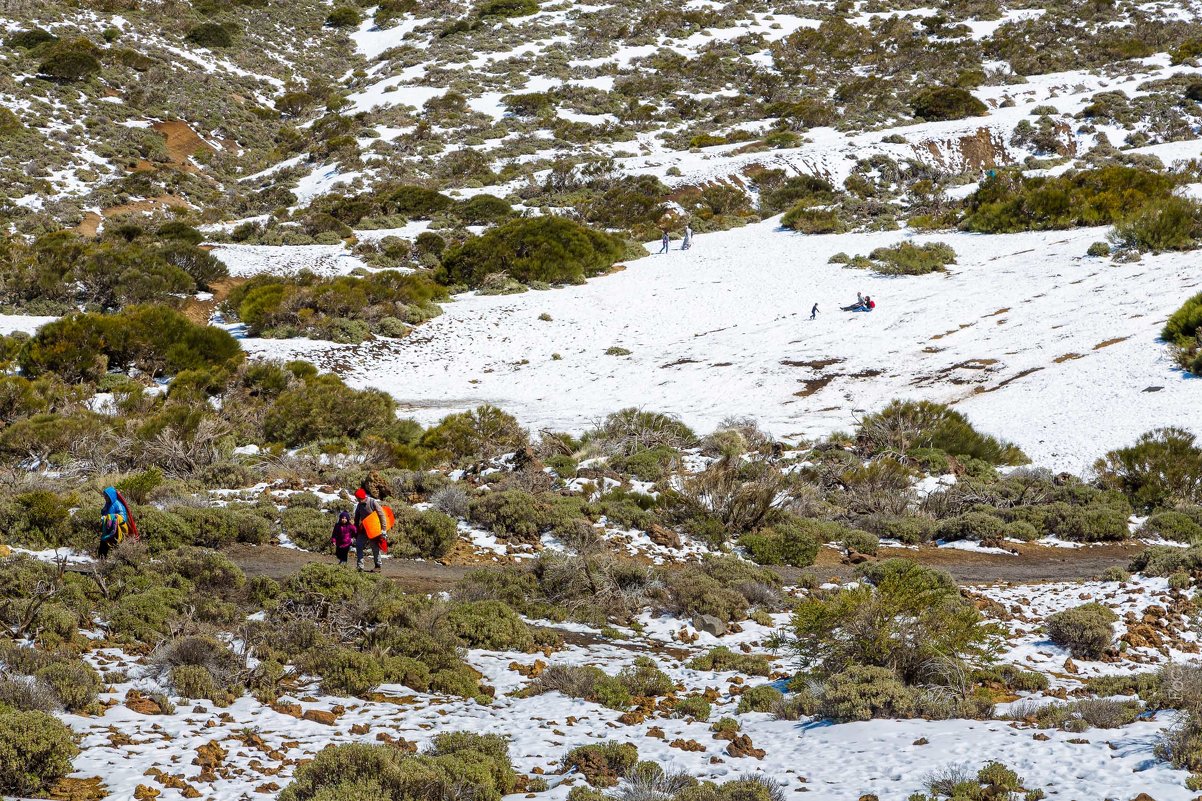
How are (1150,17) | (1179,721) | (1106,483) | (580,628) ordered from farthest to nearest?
(1150,17) < (1106,483) < (580,628) < (1179,721)

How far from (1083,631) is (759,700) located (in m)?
3.26

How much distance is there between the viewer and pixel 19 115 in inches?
1672

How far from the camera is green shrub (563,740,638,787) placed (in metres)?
5.35

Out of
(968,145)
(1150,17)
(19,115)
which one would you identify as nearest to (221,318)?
(19,115)

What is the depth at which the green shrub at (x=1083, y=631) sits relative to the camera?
7793 millimetres

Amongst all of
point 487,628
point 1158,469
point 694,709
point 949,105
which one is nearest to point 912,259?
point 1158,469

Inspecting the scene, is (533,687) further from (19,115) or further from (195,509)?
(19,115)

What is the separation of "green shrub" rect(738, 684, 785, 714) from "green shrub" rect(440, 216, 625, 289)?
22.0 meters

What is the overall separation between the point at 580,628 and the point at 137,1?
68.1m

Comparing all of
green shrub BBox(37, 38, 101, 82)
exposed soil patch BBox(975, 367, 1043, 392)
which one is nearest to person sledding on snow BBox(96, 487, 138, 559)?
exposed soil patch BBox(975, 367, 1043, 392)

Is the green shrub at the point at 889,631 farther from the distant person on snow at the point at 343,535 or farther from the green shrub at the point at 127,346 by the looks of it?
the green shrub at the point at 127,346

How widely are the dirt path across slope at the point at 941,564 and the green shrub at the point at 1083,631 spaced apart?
6.95 feet

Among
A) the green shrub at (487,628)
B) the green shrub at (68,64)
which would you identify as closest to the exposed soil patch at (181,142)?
the green shrub at (68,64)

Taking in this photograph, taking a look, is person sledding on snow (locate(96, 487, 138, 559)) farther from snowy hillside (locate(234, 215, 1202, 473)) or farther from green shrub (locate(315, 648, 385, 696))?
snowy hillside (locate(234, 215, 1202, 473))
